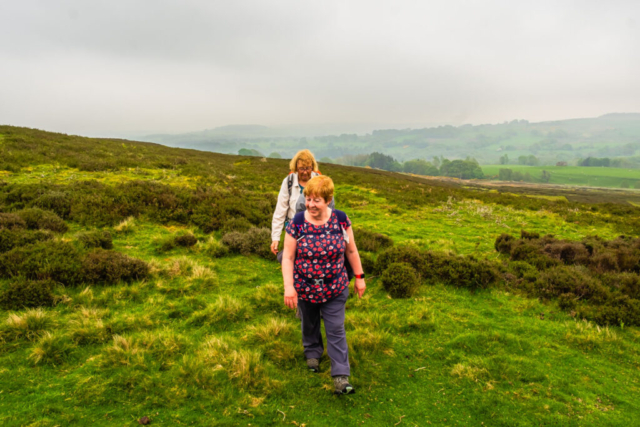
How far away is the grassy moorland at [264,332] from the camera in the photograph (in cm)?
332

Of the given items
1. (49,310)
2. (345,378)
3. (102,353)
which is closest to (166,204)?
(49,310)

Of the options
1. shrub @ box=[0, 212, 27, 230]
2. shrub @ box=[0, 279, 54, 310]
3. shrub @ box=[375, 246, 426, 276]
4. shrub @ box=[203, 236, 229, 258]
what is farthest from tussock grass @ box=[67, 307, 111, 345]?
shrub @ box=[375, 246, 426, 276]

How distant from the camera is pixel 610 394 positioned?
3658 mm

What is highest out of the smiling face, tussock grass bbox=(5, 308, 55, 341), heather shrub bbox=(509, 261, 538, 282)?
the smiling face

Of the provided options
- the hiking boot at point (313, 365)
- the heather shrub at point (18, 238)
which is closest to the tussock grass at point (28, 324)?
the heather shrub at point (18, 238)

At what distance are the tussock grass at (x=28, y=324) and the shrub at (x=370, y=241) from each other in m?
7.39

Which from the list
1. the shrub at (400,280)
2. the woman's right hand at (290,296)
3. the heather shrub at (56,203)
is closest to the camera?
the woman's right hand at (290,296)

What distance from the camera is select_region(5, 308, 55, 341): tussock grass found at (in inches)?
156

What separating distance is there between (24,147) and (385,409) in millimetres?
26068

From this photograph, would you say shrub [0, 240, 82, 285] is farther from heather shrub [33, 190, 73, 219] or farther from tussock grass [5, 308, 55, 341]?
heather shrub [33, 190, 73, 219]

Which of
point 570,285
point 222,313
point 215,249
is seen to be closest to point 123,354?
point 222,313

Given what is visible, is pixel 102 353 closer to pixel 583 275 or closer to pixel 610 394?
pixel 610 394

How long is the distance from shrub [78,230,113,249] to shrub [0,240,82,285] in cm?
95

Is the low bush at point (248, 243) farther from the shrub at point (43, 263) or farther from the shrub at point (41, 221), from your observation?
the shrub at point (41, 221)
